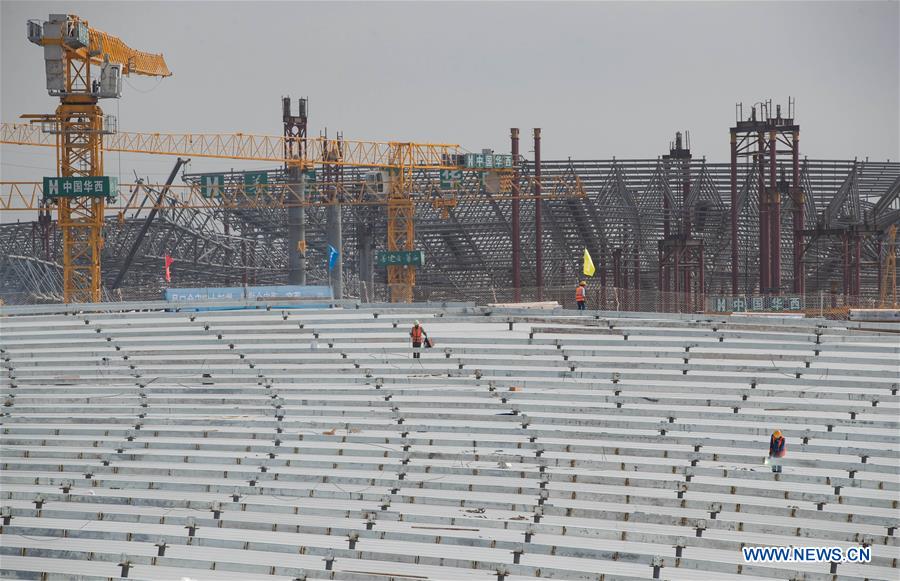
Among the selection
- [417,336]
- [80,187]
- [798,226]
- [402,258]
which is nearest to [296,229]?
[402,258]

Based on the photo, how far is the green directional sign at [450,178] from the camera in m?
81.6

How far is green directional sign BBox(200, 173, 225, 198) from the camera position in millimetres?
84500

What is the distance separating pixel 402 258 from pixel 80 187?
2259cm

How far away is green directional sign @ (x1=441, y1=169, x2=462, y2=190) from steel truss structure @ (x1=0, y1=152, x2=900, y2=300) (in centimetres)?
71

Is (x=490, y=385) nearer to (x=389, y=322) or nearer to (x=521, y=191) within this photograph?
(x=389, y=322)

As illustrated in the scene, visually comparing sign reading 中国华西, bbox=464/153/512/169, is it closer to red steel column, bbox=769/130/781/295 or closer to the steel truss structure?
the steel truss structure

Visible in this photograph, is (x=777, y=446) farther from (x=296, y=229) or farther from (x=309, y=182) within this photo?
(x=309, y=182)

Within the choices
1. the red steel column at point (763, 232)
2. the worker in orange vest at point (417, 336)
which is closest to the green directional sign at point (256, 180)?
the red steel column at point (763, 232)

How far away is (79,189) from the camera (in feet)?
193

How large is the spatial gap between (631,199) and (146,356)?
5321cm

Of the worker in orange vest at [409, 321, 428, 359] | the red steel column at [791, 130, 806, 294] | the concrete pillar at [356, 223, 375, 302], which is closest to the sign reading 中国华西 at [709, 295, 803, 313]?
the worker in orange vest at [409, 321, 428, 359]

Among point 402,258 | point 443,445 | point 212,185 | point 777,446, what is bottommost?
point 443,445

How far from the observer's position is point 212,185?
84.4 metres

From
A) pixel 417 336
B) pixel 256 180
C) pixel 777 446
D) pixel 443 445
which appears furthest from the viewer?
pixel 256 180
